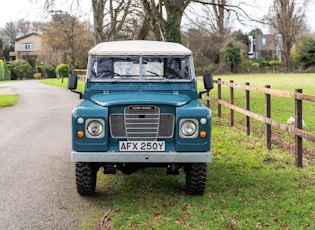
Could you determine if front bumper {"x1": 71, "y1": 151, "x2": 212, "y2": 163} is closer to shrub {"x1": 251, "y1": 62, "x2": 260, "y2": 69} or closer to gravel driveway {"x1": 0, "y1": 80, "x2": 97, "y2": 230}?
gravel driveway {"x1": 0, "y1": 80, "x2": 97, "y2": 230}

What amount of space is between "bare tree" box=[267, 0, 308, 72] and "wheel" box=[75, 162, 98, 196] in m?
66.4

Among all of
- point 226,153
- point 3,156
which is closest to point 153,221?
point 226,153

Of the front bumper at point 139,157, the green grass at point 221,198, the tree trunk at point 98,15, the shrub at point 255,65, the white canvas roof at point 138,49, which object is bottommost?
the green grass at point 221,198

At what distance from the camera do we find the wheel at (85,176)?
615 centimetres

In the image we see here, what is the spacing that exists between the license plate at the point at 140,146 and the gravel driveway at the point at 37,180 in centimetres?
87

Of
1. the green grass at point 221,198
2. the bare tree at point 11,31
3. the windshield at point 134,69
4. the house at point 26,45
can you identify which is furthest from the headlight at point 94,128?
the bare tree at point 11,31

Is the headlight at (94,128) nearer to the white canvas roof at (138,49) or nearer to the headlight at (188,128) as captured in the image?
the headlight at (188,128)

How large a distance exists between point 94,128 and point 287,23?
6913cm

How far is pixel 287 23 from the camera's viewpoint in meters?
70.8

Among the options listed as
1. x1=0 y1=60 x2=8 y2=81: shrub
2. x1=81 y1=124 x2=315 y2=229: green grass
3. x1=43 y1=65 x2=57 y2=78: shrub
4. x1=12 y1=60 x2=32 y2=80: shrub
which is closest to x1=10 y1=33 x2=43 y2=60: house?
x1=12 y1=60 x2=32 y2=80: shrub

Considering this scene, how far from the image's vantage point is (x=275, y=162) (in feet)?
26.7

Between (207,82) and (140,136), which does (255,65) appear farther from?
(140,136)

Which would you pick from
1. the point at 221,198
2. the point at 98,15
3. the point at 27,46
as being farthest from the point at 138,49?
the point at 27,46

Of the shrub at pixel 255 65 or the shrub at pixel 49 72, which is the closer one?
the shrub at pixel 255 65
